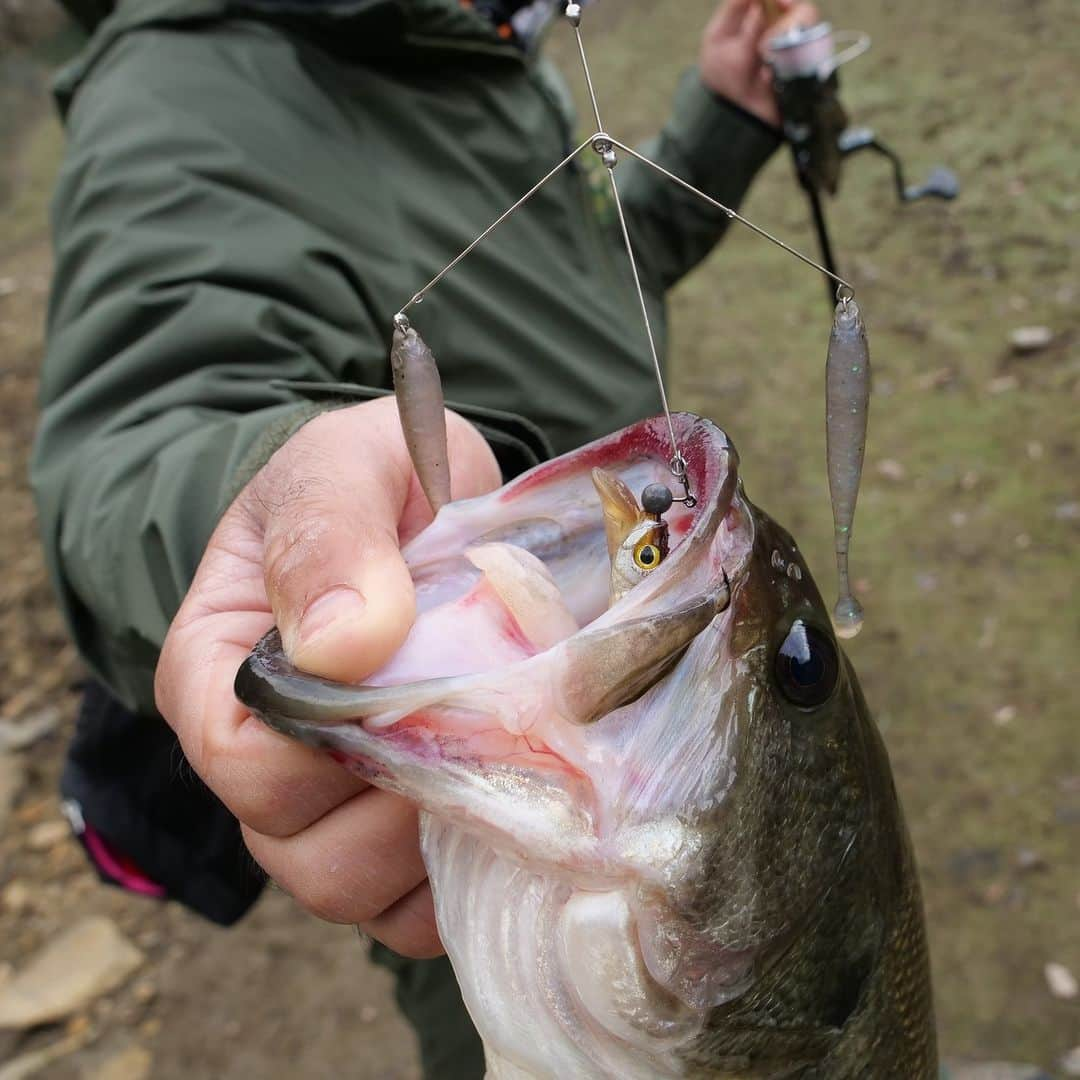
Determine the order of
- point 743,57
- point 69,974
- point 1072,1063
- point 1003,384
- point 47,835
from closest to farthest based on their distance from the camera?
point 1072,1063 → point 743,57 → point 69,974 → point 47,835 → point 1003,384

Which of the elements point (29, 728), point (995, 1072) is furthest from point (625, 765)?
point (29, 728)

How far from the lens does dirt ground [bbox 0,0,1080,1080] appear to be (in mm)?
3217

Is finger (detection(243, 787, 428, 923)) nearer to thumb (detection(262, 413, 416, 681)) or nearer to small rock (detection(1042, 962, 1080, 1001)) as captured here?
thumb (detection(262, 413, 416, 681))

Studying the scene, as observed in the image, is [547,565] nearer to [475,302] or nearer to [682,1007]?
[682,1007]

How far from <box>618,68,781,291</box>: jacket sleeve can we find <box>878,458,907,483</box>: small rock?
1.48 meters

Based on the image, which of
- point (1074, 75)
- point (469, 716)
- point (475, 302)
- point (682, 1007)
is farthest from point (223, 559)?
point (1074, 75)

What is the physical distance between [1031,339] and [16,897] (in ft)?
14.5

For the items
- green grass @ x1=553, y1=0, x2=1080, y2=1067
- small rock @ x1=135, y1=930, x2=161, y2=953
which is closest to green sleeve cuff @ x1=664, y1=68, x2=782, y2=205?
green grass @ x1=553, y1=0, x2=1080, y2=1067

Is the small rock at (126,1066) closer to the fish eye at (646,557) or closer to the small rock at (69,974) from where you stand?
the small rock at (69,974)

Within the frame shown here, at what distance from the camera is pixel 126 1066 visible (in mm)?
3242

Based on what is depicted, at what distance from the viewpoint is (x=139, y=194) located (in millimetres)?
1902

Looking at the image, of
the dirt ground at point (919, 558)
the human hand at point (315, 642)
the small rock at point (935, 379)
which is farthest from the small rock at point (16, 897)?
the small rock at point (935, 379)

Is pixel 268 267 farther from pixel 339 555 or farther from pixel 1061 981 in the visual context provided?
pixel 1061 981

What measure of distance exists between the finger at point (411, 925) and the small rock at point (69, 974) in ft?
8.94
